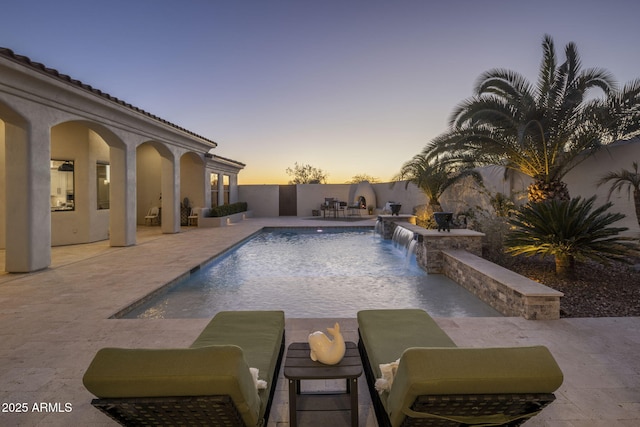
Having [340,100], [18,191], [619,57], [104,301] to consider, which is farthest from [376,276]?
[340,100]

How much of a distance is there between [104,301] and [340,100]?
14.5 meters

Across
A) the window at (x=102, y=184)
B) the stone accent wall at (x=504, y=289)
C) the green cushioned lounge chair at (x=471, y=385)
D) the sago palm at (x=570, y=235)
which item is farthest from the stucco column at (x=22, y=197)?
the sago palm at (x=570, y=235)

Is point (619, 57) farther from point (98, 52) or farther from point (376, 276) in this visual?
point (98, 52)

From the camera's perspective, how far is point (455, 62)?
12.9 meters

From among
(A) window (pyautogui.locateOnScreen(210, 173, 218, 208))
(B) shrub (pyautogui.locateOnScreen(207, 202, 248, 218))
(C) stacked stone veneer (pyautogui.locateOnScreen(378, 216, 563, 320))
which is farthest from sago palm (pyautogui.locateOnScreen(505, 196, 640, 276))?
(A) window (pyautogui.locateOnScreen(210, 173, 218, 208))

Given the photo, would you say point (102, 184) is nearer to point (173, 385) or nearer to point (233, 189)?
point (233, 189)

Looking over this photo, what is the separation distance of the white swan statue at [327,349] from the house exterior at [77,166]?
7.54m

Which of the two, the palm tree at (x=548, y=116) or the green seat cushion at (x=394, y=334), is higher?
the palm tree at (x=548, y=116)

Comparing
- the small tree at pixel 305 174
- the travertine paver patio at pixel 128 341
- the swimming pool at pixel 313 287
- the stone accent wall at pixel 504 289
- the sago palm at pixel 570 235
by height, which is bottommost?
the swimming pool at pixel 313 287

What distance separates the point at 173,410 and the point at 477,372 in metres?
1.46

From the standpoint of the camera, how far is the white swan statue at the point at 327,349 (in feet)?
7.26

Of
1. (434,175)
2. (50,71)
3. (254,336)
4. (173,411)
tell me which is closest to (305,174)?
(434,175)

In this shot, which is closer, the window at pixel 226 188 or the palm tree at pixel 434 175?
the palm tree at pixel 434 175

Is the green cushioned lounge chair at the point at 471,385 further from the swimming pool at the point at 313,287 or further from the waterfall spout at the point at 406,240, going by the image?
the waterfall spout at the point at 406,240
